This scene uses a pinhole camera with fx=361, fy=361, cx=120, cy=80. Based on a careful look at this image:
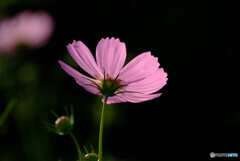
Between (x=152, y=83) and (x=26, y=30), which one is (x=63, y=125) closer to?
(x=152, y=83)

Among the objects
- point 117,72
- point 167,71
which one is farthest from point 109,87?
point 167,71

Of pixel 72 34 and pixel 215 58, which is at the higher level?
pixel 72 34

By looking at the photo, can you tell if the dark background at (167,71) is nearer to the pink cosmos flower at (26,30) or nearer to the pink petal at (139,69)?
the pink cosmos flower at (26,30)

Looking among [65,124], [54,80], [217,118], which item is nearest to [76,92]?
[54,80]

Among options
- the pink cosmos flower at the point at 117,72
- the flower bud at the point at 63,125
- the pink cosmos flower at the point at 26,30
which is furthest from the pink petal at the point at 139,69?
the pink cosmos flower at the point at 26,30

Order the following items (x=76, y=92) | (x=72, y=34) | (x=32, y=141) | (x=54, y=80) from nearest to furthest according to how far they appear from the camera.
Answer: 1. (x=32, y=141)
2. (x=54, y=80)
3. (x=76, y=92)
4. (x=72, y=34)

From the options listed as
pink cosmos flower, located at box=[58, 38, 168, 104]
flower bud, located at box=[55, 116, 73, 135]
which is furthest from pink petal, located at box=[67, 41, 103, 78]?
flower bud, located at box=[55, 116, 73, 135]

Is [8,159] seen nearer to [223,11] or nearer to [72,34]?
[72,34]

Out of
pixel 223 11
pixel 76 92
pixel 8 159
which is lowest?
pixel 8 159

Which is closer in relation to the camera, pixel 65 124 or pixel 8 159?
pixel 65 124
